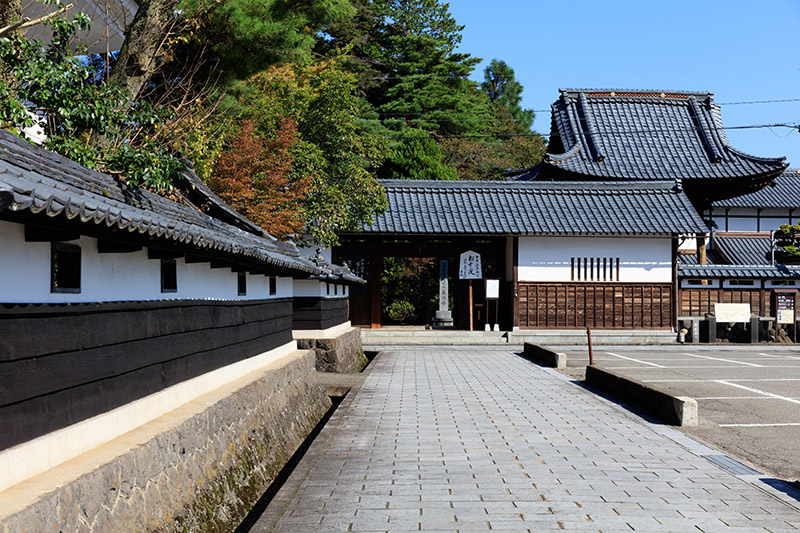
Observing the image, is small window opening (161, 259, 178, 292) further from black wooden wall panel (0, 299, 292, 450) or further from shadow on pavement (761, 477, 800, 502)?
shadow on pavement (761, 477, 800, 502)

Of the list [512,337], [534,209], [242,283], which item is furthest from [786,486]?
Result: [534,209]

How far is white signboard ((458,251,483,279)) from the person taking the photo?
27.0m

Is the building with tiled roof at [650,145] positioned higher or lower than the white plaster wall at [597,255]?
higher

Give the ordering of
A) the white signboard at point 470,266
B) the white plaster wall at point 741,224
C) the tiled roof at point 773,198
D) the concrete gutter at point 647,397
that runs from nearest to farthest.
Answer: the concrete gutter at point 647,397 → the white signboard at point 470,266 → the tiled roof at point 773,198 → the white plaster wall at point 741,224

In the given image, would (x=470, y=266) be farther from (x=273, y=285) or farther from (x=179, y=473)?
(x=179, y=473)

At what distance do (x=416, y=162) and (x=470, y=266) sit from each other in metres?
9.19

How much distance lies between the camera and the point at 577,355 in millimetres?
21953

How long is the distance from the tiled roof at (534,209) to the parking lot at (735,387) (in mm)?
4559

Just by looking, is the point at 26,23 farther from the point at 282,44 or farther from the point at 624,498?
the point at 282,44

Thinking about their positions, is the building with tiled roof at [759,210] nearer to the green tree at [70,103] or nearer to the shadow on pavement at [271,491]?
the shadow on pavement at [271,491]

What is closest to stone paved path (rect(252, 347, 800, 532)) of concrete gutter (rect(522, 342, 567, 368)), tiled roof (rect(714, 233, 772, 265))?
concrete gutter (rect(522, 342, 567, 368))

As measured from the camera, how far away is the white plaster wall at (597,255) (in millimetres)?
26828

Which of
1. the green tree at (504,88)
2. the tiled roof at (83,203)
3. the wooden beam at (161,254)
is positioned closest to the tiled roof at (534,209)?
the tiled roof at (83,203)

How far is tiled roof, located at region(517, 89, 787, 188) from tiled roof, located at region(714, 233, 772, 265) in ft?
10.2
